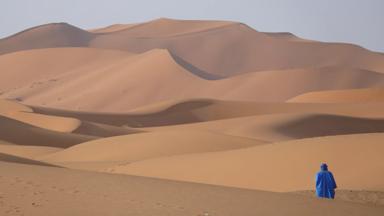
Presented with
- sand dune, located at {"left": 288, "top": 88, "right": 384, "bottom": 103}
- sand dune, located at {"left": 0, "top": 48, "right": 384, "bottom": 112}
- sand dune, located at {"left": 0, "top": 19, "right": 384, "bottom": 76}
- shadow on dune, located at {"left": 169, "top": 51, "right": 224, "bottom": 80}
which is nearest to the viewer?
sand dune, located at {"left": 288, "top": 88, "right": 384, "bottom": 103}

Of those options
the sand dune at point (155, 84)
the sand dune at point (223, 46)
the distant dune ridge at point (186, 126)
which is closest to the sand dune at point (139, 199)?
the distant dune ridge at point (186, 126)

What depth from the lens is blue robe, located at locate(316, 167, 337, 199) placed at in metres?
10.5

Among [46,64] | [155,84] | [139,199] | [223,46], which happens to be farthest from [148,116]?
[223,46]

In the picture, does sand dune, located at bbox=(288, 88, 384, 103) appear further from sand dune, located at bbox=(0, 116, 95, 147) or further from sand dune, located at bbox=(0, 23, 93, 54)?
sand dune, located at bbox=(0, 23, 93, 54)

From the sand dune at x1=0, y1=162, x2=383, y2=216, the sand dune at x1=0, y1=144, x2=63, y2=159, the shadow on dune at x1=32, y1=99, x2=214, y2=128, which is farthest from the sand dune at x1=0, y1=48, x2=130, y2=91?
the sand dune at x1=0, y1=162, x2=383, y2=216

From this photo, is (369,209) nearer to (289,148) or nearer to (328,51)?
(289,148)

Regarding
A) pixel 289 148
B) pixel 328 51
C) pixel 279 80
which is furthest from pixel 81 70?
pixel 289 148

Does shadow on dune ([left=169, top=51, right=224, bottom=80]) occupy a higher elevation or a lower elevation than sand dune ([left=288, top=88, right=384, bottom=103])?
higher

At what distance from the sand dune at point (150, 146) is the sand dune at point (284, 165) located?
17.2 feet

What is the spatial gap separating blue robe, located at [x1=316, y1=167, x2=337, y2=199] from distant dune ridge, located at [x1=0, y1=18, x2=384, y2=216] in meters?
0.60

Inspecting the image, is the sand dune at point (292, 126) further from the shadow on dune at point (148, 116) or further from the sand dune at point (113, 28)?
the sand dune at point (113, 28)

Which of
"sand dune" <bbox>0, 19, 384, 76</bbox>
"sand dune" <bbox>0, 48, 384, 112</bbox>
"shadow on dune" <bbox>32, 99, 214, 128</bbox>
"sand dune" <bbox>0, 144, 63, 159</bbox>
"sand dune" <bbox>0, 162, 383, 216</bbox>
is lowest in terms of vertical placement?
"sand dune" <bbox>0, 162, 383, 216</bbox>

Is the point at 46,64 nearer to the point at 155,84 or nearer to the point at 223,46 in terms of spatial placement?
the point at 155,84

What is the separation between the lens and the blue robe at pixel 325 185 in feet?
34.3
